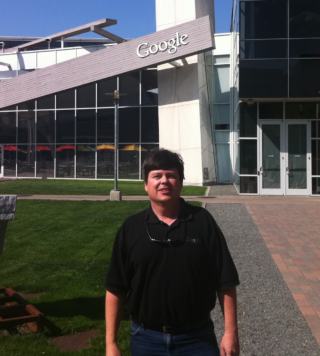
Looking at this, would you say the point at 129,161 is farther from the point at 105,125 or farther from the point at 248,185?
the point at 248,185

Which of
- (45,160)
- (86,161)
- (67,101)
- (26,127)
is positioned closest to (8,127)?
(26,127)

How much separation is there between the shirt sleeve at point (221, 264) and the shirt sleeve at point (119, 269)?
18.7 inches

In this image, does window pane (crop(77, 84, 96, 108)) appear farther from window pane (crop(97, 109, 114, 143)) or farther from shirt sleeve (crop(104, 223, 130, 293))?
shirt sleeve (crop(104, 223, 130, 293))

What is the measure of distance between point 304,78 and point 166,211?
16.8m

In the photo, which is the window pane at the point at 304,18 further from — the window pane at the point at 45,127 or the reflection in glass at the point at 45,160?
the reflection in glass at the point at 45,160

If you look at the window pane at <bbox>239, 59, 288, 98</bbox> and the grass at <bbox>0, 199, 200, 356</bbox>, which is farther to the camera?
the window pane at <bbox>239, 59, 288, 98</bbox>

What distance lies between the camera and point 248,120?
19.2m

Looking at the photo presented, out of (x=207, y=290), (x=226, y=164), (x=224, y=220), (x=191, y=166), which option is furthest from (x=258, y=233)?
(x=226, y=164)

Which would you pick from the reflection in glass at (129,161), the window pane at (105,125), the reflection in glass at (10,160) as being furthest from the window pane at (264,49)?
the reflection in glass at (10,160)

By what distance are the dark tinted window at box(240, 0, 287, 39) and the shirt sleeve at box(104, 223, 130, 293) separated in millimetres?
17271

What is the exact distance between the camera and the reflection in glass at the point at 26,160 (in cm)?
3045

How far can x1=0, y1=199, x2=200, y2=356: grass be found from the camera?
4543mm

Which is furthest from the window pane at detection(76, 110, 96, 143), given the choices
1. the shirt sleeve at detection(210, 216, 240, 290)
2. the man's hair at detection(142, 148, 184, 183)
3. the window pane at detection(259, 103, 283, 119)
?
the shirt sleeve at detection(210, 216, 240, 290)

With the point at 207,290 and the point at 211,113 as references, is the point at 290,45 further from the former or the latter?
the point at 207,290
